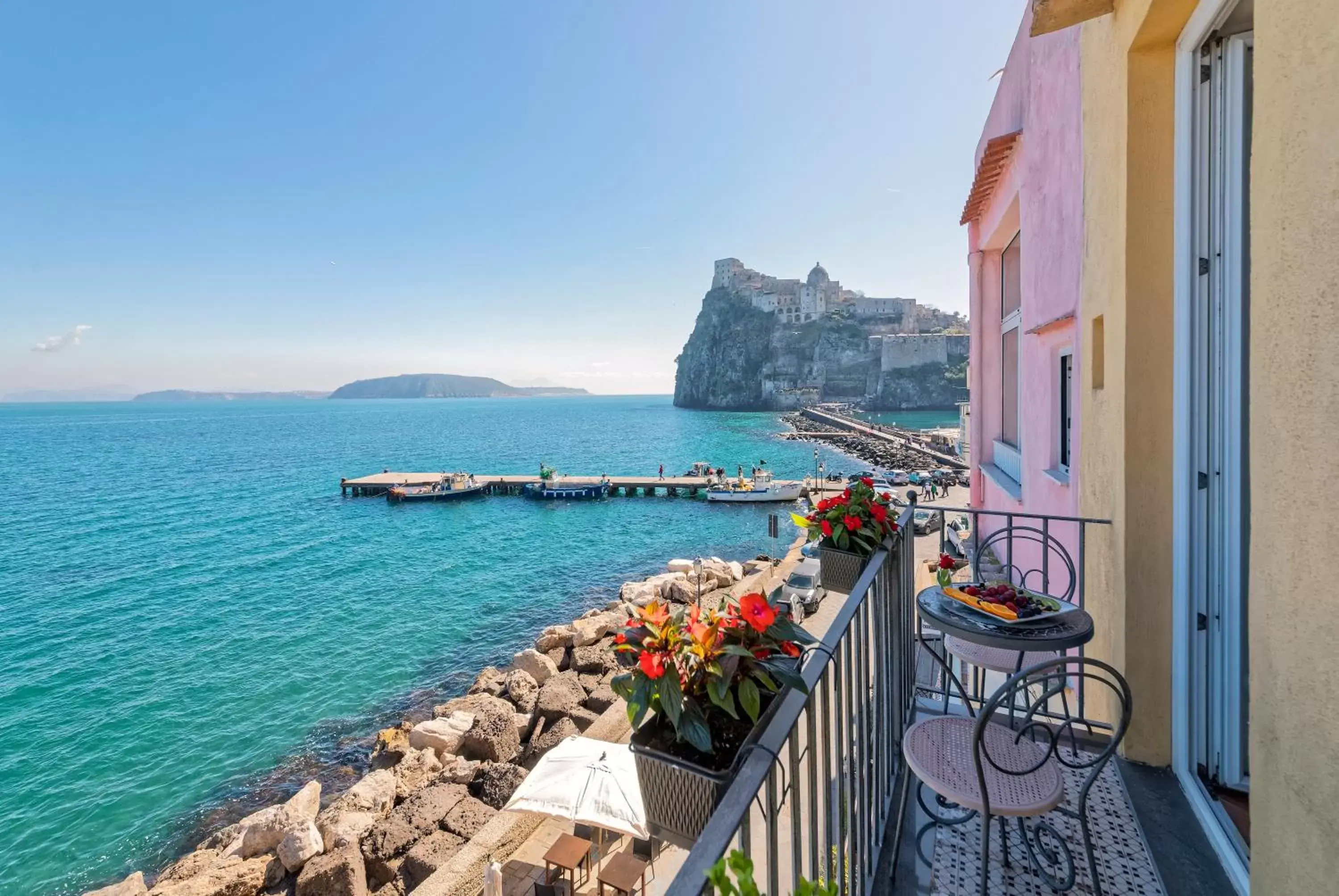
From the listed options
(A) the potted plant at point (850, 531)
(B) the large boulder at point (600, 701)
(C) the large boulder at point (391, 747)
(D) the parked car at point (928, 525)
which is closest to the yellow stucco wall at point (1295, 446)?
(A) the potted plant at point (850, 531)

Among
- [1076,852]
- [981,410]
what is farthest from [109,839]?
[981,410]

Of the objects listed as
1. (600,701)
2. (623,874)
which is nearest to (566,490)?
(600,701)

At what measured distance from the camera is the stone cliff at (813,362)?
84.5 metres

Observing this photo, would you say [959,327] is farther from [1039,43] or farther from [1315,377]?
[1315,377]

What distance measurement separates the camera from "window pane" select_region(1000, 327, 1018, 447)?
9.03m

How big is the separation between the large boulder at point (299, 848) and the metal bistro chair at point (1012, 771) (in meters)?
7.99

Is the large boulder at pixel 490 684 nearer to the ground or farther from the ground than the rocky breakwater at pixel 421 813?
nearer to the ground

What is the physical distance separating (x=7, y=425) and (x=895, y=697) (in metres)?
209

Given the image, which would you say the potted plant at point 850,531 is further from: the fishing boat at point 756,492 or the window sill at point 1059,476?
the fishing boat at point 756,492

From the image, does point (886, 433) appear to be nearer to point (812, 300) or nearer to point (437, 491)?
point (437, 491)

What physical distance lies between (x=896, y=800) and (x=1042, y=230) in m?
5.41

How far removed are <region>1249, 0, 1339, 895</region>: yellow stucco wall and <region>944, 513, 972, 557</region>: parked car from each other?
15.4 metres

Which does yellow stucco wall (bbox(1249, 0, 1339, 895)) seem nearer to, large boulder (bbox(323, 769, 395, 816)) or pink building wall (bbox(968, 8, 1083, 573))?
pink building wall (bbox(968, 8, 1083, 573))

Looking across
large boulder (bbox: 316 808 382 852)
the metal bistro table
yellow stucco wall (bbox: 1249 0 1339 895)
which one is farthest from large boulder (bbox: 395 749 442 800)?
yellow stucco wall (bbox: 1249 0 1339 895)
